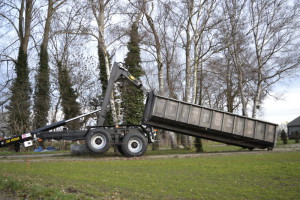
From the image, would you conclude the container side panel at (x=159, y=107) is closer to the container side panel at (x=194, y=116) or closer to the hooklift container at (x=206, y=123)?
the hooklift container at (x=206, y=123)

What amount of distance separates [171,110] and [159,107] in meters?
0.64

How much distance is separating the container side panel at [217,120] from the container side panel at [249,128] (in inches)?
60.8

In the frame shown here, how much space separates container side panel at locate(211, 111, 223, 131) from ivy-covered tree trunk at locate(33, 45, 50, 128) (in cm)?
1825

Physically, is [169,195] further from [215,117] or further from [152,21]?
[152,21]

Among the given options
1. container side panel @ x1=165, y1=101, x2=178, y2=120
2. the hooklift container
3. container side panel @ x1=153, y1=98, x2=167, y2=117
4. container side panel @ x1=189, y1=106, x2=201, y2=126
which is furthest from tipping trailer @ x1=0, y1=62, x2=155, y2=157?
container side panel @ x1=189, y1=106, x2=201, y2=126

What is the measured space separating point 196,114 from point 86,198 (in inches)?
421

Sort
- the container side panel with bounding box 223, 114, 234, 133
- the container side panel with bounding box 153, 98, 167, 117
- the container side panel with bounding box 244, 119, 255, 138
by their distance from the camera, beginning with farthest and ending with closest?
the container side panel with bounding box 244, 119, 255, 138 → the container side panel with bounding box 223, 114, 234, 133 → the container side panel with bounding box 153, 98, 167, 117

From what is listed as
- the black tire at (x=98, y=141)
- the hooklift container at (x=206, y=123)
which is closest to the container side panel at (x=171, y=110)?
the hooklift container at (x=206, y=123)

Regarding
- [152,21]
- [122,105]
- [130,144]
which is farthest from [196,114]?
[122,105]

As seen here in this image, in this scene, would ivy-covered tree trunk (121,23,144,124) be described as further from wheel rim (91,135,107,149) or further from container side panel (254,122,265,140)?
container side panel (254,122,265,140)

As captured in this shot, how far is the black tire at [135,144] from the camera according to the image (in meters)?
15.8

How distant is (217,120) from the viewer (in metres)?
16.6

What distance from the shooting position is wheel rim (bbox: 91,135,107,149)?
15.7 m

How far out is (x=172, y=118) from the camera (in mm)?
15859
